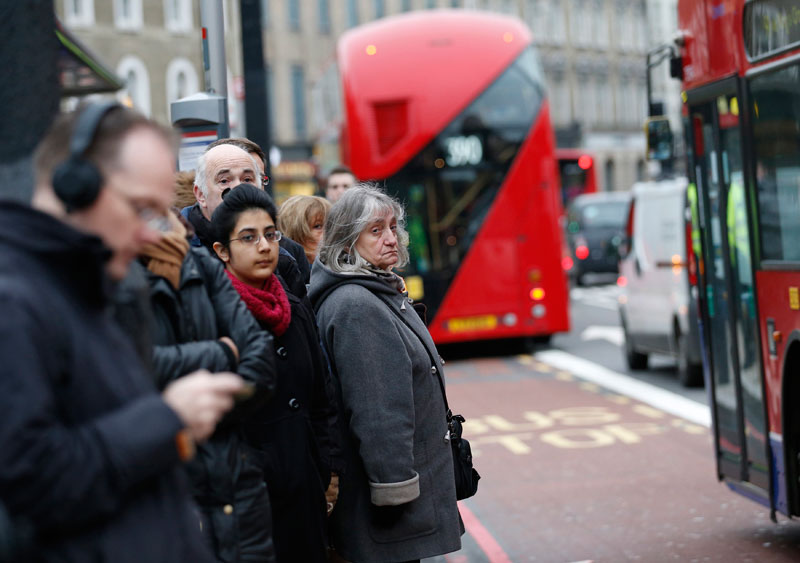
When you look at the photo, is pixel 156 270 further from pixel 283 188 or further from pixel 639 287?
pixel 283 188

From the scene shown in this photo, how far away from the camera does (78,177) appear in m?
2.29

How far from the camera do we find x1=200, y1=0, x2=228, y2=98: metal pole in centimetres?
824

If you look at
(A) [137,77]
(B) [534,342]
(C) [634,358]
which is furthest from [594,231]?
(A) [137,77]

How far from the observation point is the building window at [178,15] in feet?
145

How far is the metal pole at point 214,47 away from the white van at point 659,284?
643 cm

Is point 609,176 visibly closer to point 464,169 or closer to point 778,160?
point 464,169

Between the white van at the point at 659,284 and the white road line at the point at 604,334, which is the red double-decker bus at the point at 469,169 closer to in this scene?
the white van at the point at 659,284

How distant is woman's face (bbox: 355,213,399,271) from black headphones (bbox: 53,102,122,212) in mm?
2416

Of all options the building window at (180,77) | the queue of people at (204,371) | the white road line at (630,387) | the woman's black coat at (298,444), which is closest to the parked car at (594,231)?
the white road line at (630,387)

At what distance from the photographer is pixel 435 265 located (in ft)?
57.5

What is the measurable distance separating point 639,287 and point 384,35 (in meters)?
4.79

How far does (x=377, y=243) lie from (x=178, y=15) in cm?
4155

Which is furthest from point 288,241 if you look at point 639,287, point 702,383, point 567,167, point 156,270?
point 567,167

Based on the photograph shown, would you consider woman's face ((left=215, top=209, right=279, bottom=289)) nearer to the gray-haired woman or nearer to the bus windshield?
the gray-haired woman
